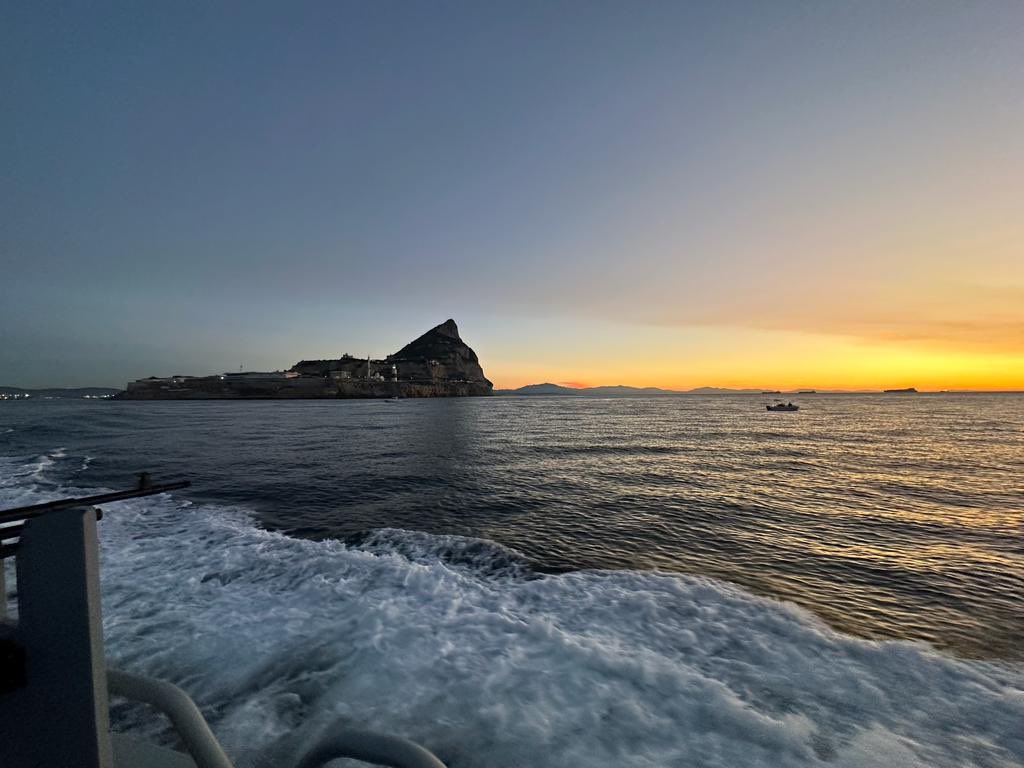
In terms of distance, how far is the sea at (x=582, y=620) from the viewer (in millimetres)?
5141

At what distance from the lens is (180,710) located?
2.58m

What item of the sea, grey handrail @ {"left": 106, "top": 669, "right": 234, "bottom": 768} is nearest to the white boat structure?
grey handrail @ {"left": 106, "top": 669, "right": 234, "bottom": 768}

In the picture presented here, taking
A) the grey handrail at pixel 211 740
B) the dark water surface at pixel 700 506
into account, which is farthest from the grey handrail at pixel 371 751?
the dark water surface at pixel 700 506

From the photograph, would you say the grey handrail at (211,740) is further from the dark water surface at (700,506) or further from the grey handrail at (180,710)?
the dark water surface at (700,506)

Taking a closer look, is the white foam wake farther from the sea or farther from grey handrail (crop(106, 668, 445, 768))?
grey handrail (crop(106, 668, 445, 768))

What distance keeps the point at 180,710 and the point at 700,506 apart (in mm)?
16893

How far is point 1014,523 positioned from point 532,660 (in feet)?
61.2

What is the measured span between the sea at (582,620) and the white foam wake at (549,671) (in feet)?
0.12

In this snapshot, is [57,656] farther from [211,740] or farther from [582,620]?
[582,620]

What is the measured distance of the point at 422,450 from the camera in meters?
33.9

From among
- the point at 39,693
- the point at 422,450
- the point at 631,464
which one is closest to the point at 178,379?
the point at 422,450

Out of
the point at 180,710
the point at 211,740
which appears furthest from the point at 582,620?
the point at 180,710

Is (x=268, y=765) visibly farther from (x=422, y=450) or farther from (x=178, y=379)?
(x=178, y=379)

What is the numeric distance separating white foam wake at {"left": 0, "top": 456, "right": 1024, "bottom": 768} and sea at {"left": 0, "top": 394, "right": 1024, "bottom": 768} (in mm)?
36
